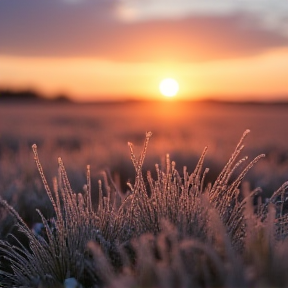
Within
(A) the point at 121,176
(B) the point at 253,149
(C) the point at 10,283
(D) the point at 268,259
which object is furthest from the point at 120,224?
(B) the point at 253,149

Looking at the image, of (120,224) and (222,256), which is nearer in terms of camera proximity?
(222,256)

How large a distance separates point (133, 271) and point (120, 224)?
575 millimetres

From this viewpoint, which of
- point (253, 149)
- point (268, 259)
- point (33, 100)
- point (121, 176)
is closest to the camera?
point (268, 259)

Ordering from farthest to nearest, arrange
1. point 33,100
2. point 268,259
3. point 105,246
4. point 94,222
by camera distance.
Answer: point 33,100
point 94,222
point 105,246
point 268,259

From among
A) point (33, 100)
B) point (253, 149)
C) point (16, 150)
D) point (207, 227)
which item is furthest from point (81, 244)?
point (33, 100)

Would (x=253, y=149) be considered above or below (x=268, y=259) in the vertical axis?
below

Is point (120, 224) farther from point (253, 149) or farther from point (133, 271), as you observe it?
point (253, 149)

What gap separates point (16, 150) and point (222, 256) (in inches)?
480

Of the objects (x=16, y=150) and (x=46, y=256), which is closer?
(x=46, y=256)

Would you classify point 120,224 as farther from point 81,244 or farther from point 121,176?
point 121,176

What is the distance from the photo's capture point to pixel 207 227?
3291mm

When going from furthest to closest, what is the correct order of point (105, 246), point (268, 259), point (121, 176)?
point (121, 176) → point (105, 246) → point (268, 259)

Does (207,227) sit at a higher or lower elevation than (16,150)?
higher

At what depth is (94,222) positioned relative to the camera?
3.83 metres
